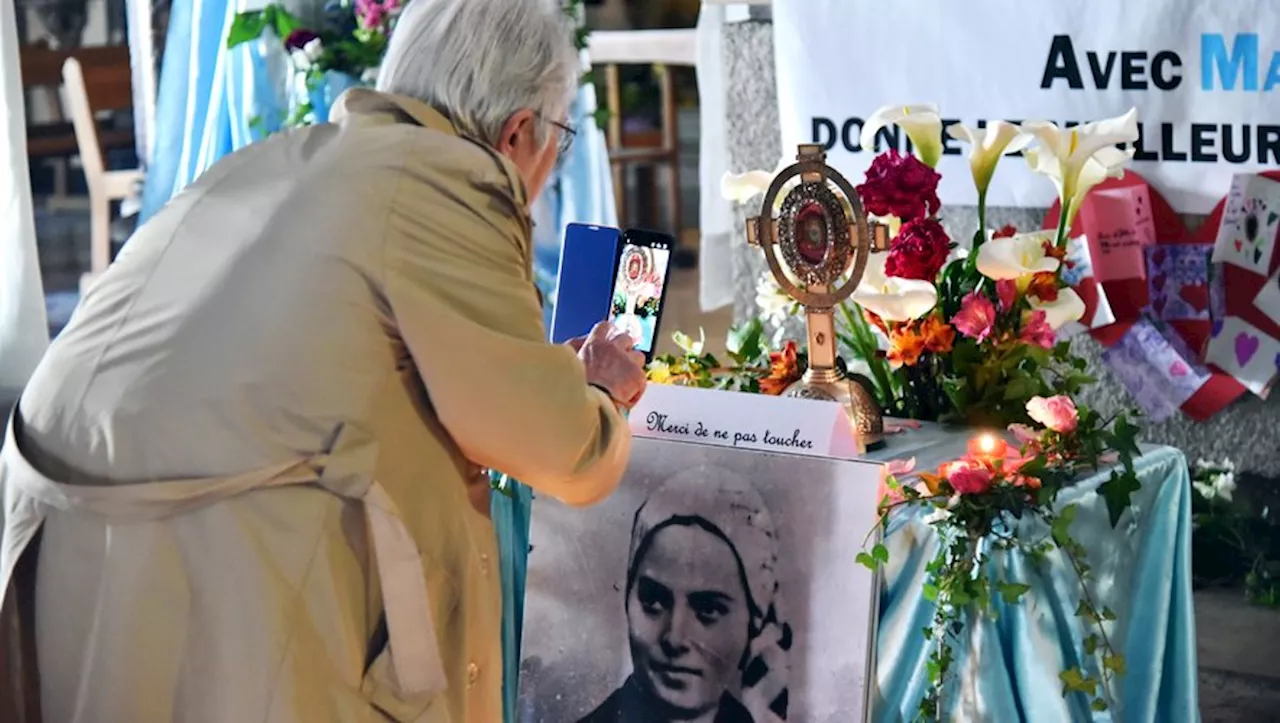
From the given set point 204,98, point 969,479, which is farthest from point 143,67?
point 969,479

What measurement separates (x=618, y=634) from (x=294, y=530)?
618 millimetres

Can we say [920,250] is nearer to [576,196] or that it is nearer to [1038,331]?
[1038,331]

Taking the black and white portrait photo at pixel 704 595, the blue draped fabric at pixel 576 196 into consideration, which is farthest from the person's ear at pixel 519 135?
the blue draped fabric at pixel 576 196

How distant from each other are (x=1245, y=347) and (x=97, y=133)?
3606 millimetres

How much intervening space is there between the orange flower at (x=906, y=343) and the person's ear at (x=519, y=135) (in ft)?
1.92

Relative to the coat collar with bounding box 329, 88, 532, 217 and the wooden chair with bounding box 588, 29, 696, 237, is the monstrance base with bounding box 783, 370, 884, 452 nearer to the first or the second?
the coat collar with bounding box 329, 88, 532, 217

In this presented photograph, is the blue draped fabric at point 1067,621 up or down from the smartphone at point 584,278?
down

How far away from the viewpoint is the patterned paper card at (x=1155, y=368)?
9.93ft

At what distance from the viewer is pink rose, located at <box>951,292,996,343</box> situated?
6.32 feet

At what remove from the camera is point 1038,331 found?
1945 millimetres

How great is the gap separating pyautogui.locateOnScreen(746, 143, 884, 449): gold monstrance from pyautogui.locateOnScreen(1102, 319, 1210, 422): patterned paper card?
1220 millimetres

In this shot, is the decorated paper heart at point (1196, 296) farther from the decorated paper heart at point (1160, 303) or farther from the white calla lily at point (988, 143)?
the white calla lily at point (988, 143)

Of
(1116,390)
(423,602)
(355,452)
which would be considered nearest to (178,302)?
(355,452)

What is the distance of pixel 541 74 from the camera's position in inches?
59.7
